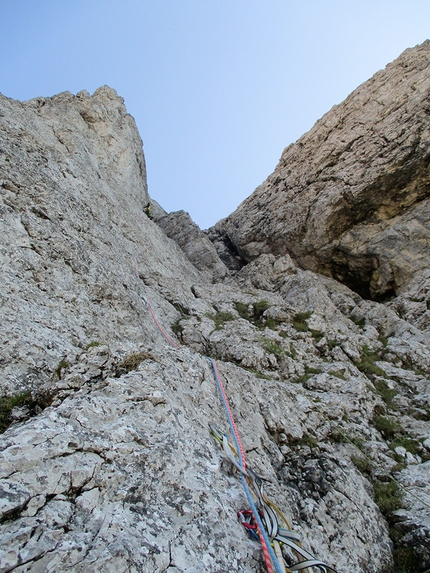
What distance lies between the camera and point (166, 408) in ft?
17.8

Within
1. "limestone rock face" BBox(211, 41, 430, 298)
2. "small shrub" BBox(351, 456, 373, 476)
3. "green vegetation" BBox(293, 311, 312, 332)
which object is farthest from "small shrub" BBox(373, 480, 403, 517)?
"limestone rock face" BBox(211, 41, 430, 298)

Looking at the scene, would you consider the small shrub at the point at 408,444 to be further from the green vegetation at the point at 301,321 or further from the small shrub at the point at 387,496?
the green vegetation at the point at 301,321

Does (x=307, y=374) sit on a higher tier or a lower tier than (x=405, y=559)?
higher

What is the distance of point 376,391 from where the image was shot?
12898 mm

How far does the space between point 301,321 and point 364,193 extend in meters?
15.0

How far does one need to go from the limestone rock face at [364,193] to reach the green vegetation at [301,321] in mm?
10074

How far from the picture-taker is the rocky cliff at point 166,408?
3.50 meters

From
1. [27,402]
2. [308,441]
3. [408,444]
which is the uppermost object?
[27,402]

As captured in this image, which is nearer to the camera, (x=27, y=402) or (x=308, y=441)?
(x=27, y=402)

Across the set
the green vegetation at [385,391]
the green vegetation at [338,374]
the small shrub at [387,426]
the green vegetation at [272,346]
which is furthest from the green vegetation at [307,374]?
the small shrub at [387,426]

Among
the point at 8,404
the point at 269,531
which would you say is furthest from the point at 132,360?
the point at 269,531

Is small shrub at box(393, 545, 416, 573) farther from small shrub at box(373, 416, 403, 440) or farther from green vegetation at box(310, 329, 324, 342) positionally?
green vegetation at box(310, 329, 324, 342)

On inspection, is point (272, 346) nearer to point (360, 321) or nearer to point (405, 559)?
point (360, 321)

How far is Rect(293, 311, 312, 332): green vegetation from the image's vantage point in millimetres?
18019
